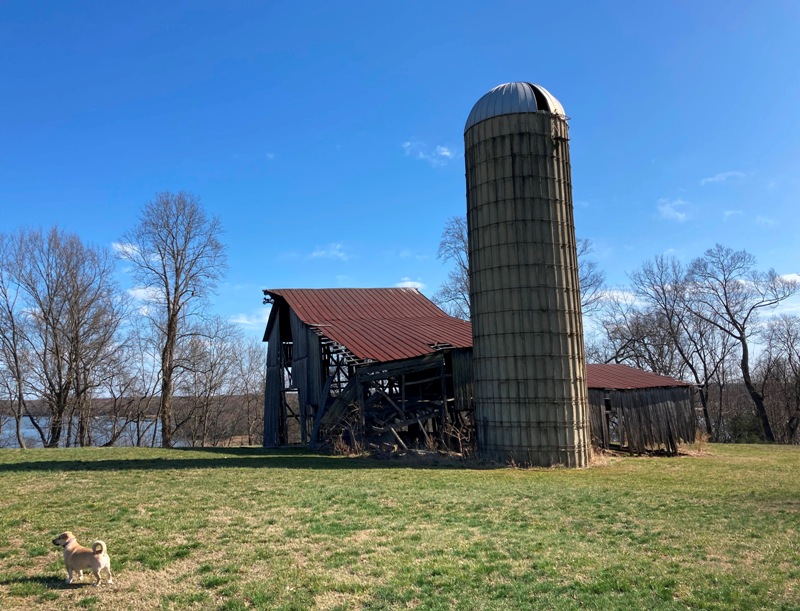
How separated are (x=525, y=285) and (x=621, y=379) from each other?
8.79 meters

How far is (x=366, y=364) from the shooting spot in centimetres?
2297

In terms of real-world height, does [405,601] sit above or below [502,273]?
below

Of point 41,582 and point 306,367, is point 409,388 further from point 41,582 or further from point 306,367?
point 41,582

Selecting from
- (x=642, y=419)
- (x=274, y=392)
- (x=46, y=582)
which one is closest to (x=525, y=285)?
(x=642, y=419)

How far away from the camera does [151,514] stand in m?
9.67

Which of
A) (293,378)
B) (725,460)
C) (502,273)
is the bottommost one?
(725,460)

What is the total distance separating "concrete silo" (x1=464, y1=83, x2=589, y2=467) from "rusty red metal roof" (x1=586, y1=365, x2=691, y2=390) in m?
4.52

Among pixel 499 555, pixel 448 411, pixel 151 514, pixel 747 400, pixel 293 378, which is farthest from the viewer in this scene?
pixel 747 400

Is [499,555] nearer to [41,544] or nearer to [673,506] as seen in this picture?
[673,506]

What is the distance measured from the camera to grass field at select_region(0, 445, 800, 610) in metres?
5.93

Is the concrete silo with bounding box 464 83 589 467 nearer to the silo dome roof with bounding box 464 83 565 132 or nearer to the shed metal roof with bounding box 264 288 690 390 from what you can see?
the silo dome roof with bounding box 464 83 565 132

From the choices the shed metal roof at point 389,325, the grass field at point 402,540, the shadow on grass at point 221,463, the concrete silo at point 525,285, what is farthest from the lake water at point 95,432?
the concrete silo at point 525,285

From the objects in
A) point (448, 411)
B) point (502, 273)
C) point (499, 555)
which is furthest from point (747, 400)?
point (499, 555)

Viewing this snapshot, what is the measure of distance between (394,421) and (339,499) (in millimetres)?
13147
